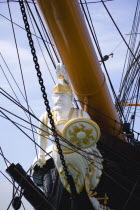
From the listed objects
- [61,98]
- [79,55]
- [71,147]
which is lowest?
[71,147]

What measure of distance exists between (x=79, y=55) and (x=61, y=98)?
24.5 inches

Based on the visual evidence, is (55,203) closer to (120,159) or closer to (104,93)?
(120,159)

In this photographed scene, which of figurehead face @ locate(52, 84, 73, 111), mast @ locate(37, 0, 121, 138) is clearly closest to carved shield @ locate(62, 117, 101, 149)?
figurehead face @ locate(52, 84, 73, 111)

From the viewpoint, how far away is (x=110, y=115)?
12.2 feet

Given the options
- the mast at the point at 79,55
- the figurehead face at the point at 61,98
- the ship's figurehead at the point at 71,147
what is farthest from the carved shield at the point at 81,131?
the mast at the point at 79,55

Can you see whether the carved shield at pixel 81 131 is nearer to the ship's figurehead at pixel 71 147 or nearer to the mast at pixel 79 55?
the ship's figurehead at pixel 71 147

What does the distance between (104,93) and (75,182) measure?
1.32 metres

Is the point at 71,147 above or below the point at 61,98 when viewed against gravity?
below

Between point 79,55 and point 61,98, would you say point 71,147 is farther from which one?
point 79,55

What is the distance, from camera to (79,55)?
3244 millimetres

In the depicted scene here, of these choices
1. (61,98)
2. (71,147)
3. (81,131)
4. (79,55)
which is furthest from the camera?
(79,55)

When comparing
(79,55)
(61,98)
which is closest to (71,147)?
(61,98)

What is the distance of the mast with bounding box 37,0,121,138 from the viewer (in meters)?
3.03

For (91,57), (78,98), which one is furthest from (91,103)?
(91,57)
